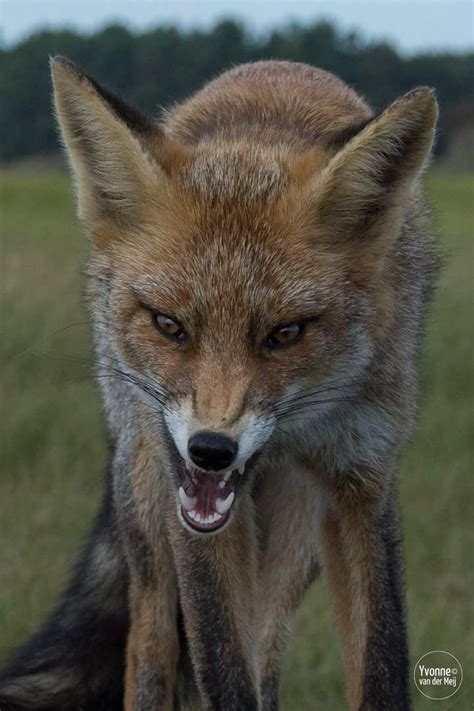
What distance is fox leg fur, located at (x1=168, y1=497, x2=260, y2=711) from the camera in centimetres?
441

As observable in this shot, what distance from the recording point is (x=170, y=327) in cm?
380

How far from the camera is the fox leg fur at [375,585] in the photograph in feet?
14.7

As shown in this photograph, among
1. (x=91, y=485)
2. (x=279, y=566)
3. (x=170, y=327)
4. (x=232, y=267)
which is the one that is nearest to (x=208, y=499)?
(x=170, y=327)

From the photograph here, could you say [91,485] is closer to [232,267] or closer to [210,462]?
[232,267]

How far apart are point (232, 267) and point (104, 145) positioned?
24.8 inches

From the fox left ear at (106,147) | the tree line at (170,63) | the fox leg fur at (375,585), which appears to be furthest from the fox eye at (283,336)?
the tree line at (170,63)

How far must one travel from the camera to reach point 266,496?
4945mm

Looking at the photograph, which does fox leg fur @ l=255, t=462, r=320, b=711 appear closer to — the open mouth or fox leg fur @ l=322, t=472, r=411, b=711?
fox leg fur @ l=322, t=472, r=411, b=711

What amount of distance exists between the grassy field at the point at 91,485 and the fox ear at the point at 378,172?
1304 mm

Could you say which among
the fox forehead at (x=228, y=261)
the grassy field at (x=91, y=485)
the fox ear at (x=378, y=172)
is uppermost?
the fox ear at (x=378, y=172)

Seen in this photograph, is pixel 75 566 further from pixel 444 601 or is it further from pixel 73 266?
pixel 73 266

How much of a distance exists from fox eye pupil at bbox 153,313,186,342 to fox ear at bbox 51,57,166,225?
0.48m

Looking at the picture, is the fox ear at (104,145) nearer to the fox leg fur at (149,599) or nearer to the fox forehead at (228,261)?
the fox forehead at (228,261)

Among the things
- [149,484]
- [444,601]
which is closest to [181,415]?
[149,484]
